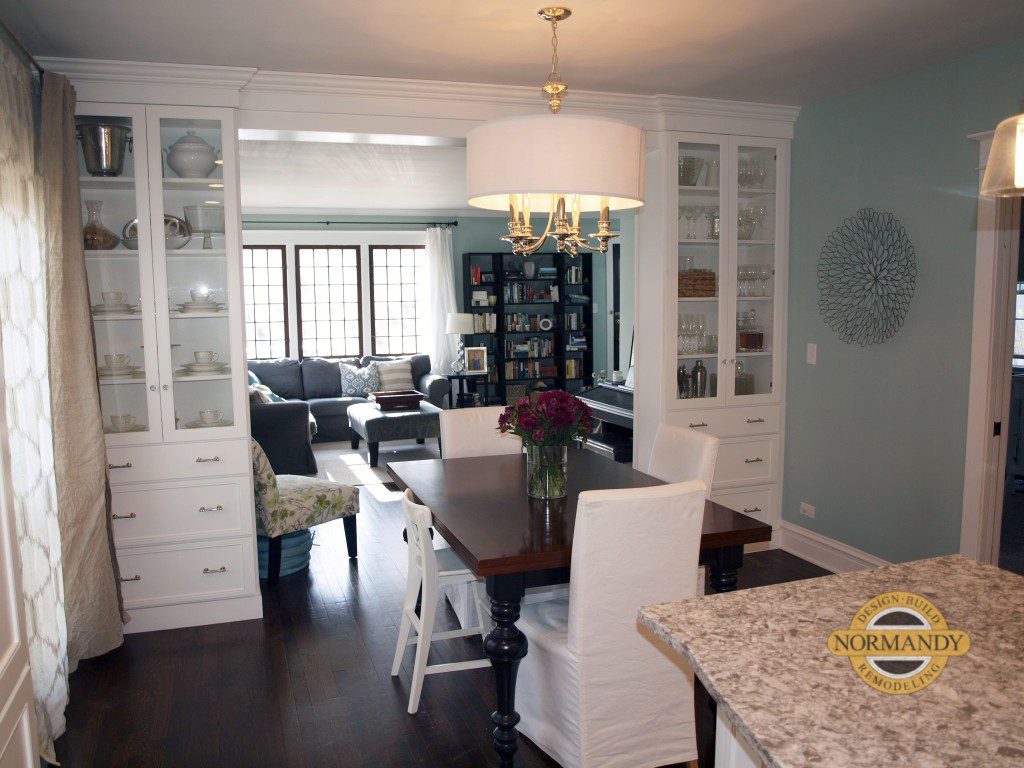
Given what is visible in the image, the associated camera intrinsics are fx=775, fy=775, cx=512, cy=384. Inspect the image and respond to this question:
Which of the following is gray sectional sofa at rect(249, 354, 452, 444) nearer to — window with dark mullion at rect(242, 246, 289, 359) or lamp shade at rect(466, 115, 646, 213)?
window with dark mullion at rect(242, 246, 289, 359)

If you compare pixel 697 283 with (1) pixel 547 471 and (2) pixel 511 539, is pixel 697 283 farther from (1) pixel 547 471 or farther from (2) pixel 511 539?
(2) pixel 511 539

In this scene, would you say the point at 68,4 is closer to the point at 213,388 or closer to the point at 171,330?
the point at 171,330

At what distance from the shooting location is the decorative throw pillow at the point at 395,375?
8688mm

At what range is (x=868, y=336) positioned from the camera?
3924 millimetres

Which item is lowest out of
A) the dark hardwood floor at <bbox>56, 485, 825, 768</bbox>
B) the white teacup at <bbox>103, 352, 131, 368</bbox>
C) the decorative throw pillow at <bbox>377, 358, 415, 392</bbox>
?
the dark hardwood floor at <bbox>56, 485, 825, 768</bbox>

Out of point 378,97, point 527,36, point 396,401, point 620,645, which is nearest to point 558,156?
point 527,36

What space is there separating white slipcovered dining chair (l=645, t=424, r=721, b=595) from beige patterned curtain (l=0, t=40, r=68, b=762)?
2304 millimetres

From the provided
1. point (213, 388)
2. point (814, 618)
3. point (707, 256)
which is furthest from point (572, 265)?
point (814, 618)

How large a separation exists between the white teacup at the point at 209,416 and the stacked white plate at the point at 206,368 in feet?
0.58

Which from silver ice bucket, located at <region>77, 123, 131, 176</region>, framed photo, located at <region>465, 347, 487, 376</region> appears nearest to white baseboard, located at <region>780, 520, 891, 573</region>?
silver ice bucket, located at <region>77, 123, 131, 176</region>

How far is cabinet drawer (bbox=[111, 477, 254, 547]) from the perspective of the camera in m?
3.50

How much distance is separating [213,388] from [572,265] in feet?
→ 21.1

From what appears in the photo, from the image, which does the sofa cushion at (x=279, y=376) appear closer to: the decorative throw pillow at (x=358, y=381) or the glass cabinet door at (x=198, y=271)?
the decorative throw pillow at (x=358, y=381)

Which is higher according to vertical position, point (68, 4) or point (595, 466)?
point (68, 4)
